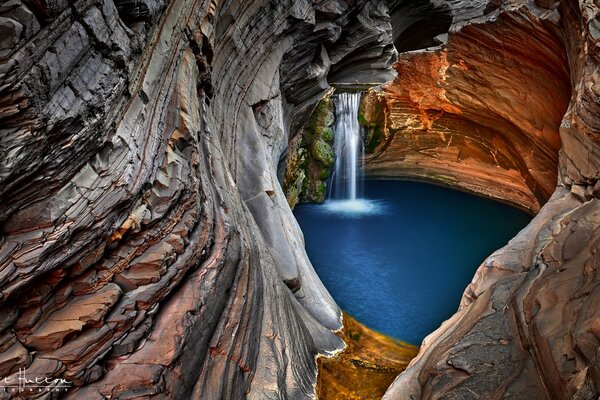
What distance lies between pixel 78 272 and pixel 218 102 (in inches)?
184

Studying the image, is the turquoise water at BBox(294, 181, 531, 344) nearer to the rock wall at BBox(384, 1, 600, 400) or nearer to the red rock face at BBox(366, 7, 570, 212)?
the red rock face at BBox(366, 7, 570, 212)

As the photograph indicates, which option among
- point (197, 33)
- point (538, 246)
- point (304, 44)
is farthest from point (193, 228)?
point (304, 44)

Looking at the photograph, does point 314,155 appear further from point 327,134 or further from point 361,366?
point 361,366

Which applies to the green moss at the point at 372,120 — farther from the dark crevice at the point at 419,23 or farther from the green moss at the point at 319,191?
the green moss at the point at 319,191

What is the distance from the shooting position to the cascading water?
17.5 meters

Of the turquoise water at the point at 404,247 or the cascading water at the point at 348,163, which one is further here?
the cascading water at the point at 348,163

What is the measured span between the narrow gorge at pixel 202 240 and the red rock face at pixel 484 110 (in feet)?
2.60

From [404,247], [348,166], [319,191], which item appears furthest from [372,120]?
[404,247]

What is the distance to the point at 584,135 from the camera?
27.0 feet

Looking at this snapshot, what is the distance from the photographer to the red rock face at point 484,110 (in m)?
11.7

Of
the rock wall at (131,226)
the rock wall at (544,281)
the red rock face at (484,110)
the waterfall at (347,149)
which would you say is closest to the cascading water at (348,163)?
the waterfall at (347,149)

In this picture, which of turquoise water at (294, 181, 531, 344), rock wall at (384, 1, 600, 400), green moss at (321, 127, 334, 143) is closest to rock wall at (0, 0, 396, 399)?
rock wall at (384, 1, 600, 400)

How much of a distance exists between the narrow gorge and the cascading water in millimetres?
6805

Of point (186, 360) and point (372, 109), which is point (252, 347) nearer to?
point (186, 360)
